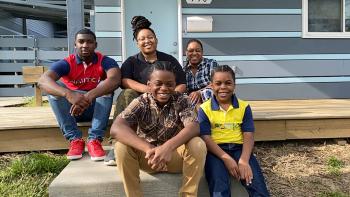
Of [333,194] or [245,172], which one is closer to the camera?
[245,172]

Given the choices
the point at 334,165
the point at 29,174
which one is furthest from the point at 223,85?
the point at 29,174

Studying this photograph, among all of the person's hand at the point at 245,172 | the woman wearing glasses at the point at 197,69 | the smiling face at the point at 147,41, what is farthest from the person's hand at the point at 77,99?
the person's hand at the point at 245,172

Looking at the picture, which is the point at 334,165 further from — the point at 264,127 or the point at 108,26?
the point at 108,26

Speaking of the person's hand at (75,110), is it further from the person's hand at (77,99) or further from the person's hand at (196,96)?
the person's hand at (196,96)

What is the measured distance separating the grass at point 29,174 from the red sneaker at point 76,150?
0.17 m

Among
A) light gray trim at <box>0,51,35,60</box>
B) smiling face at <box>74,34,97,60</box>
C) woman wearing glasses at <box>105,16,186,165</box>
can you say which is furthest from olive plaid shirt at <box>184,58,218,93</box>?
light gray trim at <box>0,51,35,60</box>

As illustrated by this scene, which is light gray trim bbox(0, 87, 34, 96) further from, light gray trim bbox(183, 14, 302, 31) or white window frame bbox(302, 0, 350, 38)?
white window frame bbox(302, 0, 350, 38)

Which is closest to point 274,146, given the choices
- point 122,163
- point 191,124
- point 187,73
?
point 187,73

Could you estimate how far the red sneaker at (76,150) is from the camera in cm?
324

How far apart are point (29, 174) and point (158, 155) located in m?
1.32

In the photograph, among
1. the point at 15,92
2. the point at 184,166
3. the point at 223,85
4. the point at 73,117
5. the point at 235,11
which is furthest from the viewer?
the point at 15,92

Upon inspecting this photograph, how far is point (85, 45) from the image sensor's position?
133 inches

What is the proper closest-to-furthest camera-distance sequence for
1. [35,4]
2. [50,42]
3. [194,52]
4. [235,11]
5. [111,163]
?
[111,163] → [194,52] → [235,11] → [50,42] → [35,4]

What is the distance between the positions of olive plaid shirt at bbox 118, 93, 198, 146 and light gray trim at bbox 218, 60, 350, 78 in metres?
3.04
